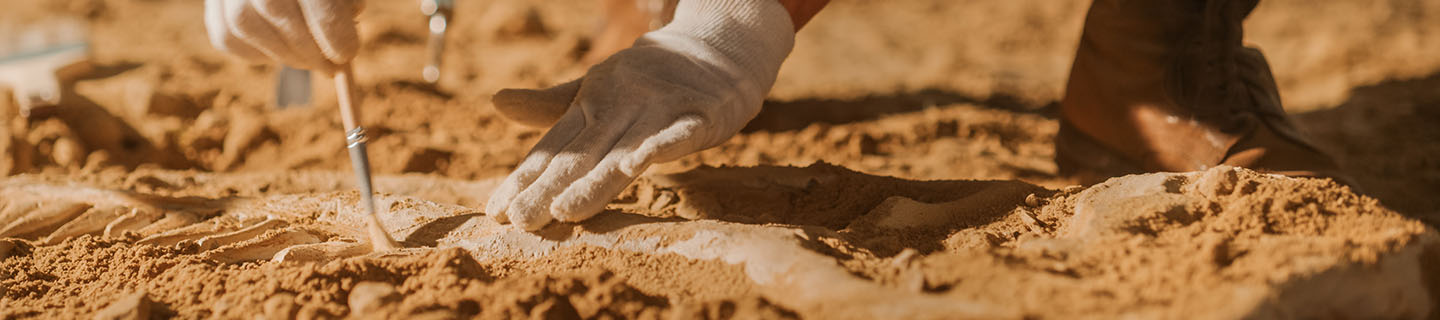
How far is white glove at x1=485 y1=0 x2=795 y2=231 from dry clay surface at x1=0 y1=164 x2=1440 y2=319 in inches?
2.4

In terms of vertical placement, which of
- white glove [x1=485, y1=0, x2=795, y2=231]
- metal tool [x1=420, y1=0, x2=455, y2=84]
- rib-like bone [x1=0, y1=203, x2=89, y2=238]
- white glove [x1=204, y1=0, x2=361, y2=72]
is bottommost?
metal tool [x1=420, y1=0, x2=455, y2=84]

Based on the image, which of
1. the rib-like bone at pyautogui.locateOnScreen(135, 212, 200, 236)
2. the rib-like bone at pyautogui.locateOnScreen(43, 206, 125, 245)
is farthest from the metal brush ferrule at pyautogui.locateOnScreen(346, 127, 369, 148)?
the rib-like bone at pyautogui.locateOnScreen(43, 206, 125, 245)

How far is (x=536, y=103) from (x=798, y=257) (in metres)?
0.59

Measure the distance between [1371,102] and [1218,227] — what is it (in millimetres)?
2344

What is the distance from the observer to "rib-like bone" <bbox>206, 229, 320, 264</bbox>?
4.49 feet

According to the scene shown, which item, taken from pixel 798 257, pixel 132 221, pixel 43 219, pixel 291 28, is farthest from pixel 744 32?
pixel 43 219

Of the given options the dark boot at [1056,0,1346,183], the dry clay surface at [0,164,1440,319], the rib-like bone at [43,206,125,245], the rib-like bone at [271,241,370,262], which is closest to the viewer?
the dry clay surface at [0,164,1440,319]

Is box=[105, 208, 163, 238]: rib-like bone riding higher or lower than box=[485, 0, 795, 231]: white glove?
Answer: lower

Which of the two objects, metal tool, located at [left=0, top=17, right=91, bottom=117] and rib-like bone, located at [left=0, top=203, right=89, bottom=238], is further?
metal tool, located at [left=0, top=17, right=91, bottom=117]

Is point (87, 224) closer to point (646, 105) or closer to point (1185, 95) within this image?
point (646, 105)

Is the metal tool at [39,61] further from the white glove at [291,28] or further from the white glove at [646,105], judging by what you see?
the white glove at [646,105]

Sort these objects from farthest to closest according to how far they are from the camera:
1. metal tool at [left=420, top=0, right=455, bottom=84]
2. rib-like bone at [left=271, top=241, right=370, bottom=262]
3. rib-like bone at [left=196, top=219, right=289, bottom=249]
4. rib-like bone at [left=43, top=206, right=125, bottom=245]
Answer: metal tool at [left=420, top=0, right=455, bottom=84] < rib-like bone at [left=43, top=206, right=125, bottom=245] < rib-like bone at [left=196, top=219, right=289, bottom=249] < rib-like bone at [left=271, top=241, right=370, bottom=262]

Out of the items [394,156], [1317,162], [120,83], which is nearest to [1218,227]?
[1317,162]

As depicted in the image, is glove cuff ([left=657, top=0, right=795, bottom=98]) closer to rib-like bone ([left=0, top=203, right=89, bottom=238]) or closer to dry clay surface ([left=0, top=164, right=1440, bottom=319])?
dry clay surface ([left=0, top=164, right=1440, bottom=319])
